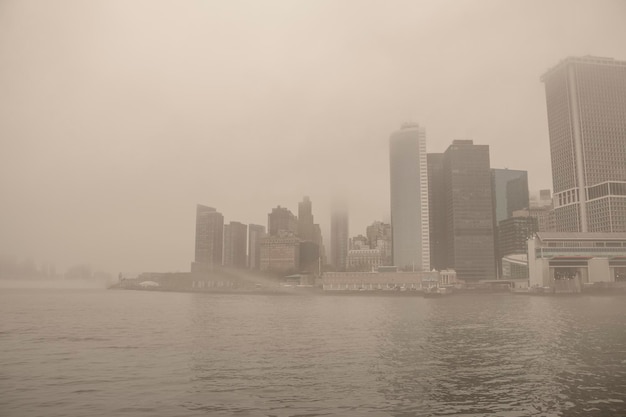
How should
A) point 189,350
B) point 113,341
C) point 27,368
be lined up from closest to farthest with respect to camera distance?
point 27,368 → point 189,350 → point 113,341

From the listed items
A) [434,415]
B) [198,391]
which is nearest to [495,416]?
[434,415]

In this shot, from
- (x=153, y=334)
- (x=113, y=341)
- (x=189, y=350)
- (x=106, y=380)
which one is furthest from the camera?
(x=153, y=334)

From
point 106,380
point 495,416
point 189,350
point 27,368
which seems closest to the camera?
point 495,416

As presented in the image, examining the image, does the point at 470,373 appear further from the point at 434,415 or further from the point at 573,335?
the point at 573,335

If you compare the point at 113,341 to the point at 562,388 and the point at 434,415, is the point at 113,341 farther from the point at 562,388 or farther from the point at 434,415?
the point at 562,388

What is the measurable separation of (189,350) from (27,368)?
15.7 meters

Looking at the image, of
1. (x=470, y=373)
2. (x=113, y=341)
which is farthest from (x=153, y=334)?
(x=470, y=373)

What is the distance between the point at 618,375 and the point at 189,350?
40890 mm

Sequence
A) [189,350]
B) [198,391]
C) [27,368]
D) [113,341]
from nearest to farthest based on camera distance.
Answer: [198,391]
[27,368]
[189,350]
[113,341]

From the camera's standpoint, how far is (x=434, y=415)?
29.5 m

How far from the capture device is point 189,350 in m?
54.0

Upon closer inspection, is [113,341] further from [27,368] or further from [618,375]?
[618,375]

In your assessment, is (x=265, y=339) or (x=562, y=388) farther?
(x=265, y=339)

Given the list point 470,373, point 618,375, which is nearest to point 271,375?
point 470,373
